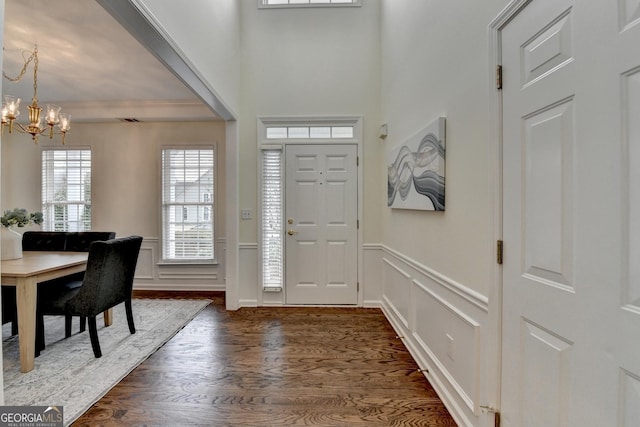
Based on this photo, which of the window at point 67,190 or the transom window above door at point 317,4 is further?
the window at point 67,190

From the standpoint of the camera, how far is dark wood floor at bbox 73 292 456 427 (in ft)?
5.65

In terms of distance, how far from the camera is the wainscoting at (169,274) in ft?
14.4

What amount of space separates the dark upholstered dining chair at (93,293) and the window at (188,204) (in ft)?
5.91

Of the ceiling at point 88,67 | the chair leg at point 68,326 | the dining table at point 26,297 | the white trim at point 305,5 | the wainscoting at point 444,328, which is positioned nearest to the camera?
the wainscoting at point 444,328

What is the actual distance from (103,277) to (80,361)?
66 centimetres

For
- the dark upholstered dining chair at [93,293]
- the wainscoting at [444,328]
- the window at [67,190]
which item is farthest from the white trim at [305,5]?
the window at [67,190]

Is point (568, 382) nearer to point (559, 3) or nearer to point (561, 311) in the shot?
point (561, 311)

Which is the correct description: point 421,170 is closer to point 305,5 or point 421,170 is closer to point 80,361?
point 305,5

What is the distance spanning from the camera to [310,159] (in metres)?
3.57

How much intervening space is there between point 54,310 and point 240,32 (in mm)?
3470

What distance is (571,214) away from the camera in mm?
967

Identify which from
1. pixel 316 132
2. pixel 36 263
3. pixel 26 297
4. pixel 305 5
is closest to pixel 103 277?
pixel 26 297

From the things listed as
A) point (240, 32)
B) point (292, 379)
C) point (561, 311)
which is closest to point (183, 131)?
point (240, 32)

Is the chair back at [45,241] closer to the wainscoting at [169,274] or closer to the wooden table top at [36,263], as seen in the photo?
the wooden table top at [36,263]
